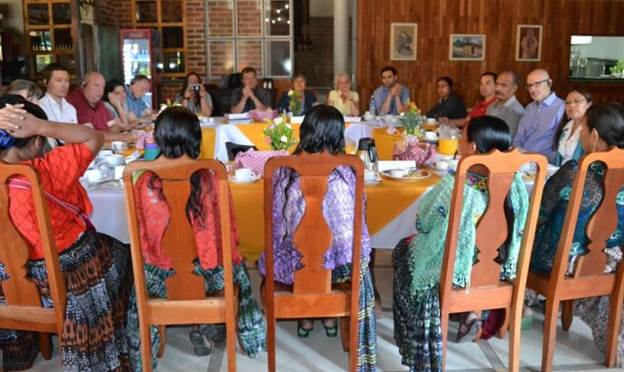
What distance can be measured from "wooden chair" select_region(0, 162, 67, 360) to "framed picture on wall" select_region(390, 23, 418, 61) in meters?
6.96

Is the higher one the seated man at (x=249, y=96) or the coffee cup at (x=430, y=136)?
the seated man at (x=249, y=96)

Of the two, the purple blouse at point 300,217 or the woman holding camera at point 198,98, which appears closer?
the purple blouse at point 300,217

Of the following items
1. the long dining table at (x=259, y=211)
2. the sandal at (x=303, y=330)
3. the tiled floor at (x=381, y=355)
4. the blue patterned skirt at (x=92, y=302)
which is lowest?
the tiled floor at (x=381, y=355)

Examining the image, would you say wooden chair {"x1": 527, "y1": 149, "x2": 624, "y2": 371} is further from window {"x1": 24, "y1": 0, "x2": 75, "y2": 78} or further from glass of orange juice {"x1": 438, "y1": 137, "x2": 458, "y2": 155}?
window {"x1": 24, "y1": 0, "x2": 75, "y2": 78}

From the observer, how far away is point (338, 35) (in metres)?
8.40

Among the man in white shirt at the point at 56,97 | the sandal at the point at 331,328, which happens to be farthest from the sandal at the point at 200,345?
the man in white shirt at the point at 56,97

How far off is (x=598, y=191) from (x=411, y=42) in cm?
644

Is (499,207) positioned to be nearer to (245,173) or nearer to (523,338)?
(523,338)

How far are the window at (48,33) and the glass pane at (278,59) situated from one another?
2.66 metres

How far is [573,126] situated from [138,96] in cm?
372

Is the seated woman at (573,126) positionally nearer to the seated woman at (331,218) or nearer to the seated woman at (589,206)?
the seated woman at (589,206)

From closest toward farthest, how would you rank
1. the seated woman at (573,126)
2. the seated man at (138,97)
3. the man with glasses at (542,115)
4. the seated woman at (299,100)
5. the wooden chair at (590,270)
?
1. the wooden chair at (590,270)
2. the seated woman at (573,126)
3. the man with glasses at (542,115)
4. the seated man at (138,97)
5. the seated woman at (299,100)

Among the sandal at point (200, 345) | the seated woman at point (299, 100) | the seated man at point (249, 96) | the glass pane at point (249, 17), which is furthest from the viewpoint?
the glass pane at point (249, 17)

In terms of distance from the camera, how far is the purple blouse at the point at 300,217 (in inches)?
81.0
